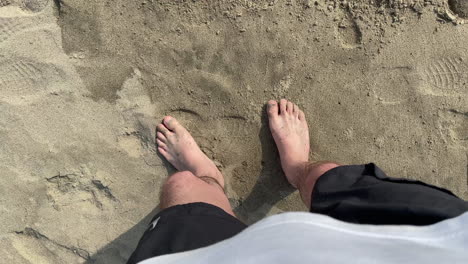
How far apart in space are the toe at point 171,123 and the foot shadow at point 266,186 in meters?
0.35

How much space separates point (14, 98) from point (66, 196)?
446 millimetres

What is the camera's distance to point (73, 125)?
156 cm

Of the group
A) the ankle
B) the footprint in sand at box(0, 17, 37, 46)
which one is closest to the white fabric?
the ankle

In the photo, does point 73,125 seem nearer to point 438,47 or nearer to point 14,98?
point 14,98

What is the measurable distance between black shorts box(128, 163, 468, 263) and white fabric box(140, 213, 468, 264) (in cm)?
12

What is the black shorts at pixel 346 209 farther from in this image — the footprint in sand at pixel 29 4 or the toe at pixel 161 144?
the footprint in sand at pixel 29 4

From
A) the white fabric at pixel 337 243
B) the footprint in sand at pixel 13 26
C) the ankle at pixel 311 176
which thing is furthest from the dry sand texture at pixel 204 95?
the white fabric at pixel 337 243

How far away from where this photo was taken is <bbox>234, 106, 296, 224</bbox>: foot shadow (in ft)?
5.34

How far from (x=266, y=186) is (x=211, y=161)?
0.84 feet

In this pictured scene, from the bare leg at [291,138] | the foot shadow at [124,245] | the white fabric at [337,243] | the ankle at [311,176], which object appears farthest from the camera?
the foot shadow at [124,245]

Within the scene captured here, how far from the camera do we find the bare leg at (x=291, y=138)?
1540 mm

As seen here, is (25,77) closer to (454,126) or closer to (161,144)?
(161,144)

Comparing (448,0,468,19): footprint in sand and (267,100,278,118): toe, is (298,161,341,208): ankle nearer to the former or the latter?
(267,100,278,118): toe

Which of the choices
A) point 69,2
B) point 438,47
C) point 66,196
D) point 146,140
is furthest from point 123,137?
point 438,47
